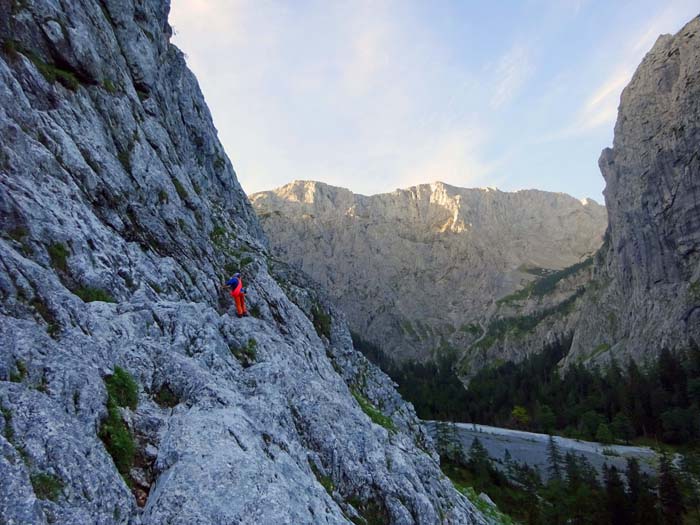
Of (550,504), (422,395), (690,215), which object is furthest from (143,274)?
(690,215)

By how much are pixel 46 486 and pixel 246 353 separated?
36.4 feet

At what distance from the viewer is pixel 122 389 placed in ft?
40.5

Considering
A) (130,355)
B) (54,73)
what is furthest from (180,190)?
(130,355)

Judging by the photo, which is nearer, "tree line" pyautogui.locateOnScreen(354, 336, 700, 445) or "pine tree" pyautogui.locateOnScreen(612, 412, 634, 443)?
"tree line" pyautogui.locateOnScreen(354, 336, 700, 445)

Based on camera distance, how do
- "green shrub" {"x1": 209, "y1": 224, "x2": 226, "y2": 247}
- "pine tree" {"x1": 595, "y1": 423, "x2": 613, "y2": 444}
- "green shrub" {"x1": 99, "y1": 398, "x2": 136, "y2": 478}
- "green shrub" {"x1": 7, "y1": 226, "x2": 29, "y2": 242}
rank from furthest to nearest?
1. "pine tree" {"x1": 595, "y1": 423, "x2": 613, "y2": 444}
2. "green shrub" {"x1": 209, "y1": 224, "x2": 226, "y2": 247}
3. "green shrub" {"x1": 7, "y1": 226, "x2": 29, "y2": 242}
4. "green shrub" {"x1": 99, "y1": 398, "x2": 136, "y2": 478}

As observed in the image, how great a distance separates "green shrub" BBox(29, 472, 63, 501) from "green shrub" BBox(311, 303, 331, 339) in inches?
1445

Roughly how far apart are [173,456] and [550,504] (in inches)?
2421

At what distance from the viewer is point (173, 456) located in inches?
433

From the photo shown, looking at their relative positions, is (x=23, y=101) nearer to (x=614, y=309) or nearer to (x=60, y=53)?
Answer: (x=60, y=53)

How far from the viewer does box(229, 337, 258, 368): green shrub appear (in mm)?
18859

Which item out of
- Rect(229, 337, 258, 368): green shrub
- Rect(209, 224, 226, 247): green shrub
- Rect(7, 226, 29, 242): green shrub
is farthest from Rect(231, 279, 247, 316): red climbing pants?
Rect(209, 224, 226, 247): green shrub

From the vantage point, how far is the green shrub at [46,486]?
8.22 m

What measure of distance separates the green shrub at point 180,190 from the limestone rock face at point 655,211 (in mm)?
130710

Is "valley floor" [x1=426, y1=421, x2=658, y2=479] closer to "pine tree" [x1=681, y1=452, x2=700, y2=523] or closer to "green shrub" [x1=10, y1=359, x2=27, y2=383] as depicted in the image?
"pine tree" [x1=681, y1=452, x2=700, y2=523]
